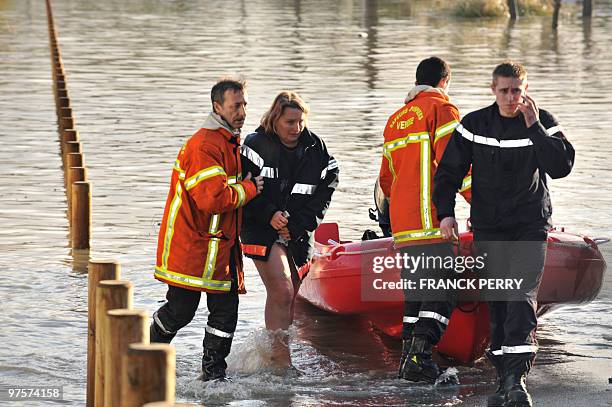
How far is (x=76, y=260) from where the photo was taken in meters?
11.9

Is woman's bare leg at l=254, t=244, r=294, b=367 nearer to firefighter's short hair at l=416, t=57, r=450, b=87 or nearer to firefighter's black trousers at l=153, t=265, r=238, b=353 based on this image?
firefighter's black trousers at l=153, t=265, r=238, b=353

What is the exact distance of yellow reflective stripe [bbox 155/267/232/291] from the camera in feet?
25.3

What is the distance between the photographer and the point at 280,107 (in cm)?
815

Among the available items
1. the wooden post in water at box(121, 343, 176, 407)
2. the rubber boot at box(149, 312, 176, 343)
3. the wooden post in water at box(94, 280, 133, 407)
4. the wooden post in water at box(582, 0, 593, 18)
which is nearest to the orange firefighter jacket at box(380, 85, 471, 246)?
the rubber boot at box(149, 312, 176, 343)

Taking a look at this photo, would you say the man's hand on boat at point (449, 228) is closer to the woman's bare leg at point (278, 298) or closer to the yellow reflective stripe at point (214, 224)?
the woman's bare leg at point (278, 298)

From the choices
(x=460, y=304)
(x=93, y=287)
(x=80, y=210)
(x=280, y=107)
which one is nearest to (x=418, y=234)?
(x=460, y=304)

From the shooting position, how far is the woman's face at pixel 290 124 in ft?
26.7

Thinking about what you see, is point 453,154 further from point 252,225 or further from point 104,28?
point 104,28

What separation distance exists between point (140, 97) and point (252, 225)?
57.4 feet

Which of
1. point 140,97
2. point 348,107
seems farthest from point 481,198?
point 140,97

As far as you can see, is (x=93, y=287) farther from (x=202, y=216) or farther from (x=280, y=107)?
(x=280, y=107)

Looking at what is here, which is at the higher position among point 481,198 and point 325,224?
point 481,198

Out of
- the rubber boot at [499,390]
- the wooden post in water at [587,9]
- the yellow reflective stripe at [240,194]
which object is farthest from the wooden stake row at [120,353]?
the wooden post in water at [587,9]

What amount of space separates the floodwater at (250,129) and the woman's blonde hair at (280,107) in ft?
4.14
